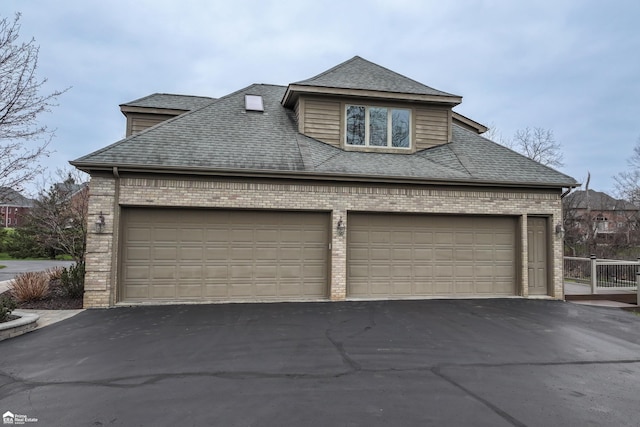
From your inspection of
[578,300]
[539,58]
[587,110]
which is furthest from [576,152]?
[578,300]

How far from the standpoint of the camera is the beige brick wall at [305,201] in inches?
369

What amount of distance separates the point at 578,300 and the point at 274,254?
932 cm

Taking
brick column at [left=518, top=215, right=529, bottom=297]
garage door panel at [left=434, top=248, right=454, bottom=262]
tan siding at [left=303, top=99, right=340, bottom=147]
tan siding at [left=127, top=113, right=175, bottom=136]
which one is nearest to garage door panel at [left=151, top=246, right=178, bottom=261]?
tan siding at [left=303, top=99, right=340, bottom=147]

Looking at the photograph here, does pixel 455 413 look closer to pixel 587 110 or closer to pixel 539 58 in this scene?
pixel 539 58

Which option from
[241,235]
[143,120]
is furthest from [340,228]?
[143,120]

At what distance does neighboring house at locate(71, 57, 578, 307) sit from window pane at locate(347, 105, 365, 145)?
0.05 meters

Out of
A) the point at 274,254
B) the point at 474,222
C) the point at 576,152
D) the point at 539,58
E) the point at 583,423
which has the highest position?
the point at 539,58

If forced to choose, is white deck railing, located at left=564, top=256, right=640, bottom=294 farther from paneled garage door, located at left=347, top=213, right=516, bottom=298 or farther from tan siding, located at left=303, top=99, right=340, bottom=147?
tan siding, located at left=303, top=99, right=340, bottom=147

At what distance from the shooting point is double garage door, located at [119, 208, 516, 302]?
9.85 meters

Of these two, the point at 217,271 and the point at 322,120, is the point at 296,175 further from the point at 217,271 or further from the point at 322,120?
the point at 217,271

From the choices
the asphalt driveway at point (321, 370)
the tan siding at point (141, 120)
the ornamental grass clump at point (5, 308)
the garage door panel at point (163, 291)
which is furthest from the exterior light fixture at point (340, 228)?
the tan siding at point (141, 120)

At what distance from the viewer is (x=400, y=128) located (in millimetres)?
12578

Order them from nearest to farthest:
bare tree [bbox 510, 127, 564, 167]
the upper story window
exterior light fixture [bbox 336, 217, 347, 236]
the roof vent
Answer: exterior light fixture [bbox 336, 217, 347, 236] < the upper story window < the roof vent < bare tree [bbox 510, 127, 564, 167]

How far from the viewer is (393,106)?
1249cm
